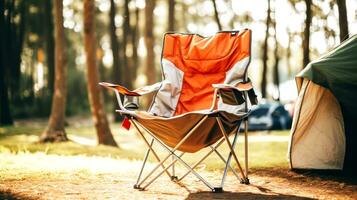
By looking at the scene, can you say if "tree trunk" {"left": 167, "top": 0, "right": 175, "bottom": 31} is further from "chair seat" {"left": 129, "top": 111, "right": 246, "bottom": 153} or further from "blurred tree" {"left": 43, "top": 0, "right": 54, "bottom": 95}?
"chair seat" {"left": 129, "top": 111, "right": 246, "bottom": 153}

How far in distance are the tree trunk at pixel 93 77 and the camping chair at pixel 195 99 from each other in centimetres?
303

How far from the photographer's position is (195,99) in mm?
4230

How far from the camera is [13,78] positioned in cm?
1589

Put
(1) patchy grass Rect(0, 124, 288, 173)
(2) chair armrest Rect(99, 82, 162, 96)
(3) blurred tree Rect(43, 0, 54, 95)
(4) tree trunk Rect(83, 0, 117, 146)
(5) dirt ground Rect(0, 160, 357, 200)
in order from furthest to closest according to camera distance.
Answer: (3) blurred tree Rect(43, 0, 54, 95), (4) tree trunk Rect(83, 0, 117, 146), (1) patchy grass Rect(0, 124, 288, 173), (2) chair armrest Rect(99, 82, 162, 96), (5) dirt ground Rect(0, 160, 357, 200)

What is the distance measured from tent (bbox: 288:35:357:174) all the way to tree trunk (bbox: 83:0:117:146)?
375 cm

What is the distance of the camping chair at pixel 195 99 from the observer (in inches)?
130

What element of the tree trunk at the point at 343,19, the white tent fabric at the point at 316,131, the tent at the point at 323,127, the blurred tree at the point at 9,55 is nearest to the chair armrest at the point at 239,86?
the tent at the point at 323,127

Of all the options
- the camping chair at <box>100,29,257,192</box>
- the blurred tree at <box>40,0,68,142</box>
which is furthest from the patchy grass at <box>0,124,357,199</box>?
the blurred tree at <box>40,0,68,142</box>

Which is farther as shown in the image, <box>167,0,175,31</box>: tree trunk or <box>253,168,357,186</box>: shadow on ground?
<box>167,0,175,31</box>: tree trunk

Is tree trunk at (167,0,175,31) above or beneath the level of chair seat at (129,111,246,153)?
above

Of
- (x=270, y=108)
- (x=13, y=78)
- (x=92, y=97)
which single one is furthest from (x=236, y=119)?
(x=13, y=78)

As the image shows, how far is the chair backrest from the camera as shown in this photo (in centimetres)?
407

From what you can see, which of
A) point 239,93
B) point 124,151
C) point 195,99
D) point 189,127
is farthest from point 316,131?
point 124,151

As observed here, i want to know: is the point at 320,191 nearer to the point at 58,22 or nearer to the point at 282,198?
the point at 282,198
